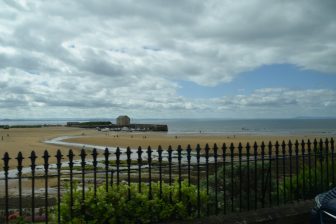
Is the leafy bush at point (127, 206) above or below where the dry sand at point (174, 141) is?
above

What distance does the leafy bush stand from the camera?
594 centimetres

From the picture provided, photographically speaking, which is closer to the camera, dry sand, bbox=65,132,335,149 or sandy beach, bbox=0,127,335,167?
sandy beach, bbox=0,127,335,167

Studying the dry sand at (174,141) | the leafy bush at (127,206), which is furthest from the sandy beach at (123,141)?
the leafy bush at (127,206)

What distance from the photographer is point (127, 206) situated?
6.06m

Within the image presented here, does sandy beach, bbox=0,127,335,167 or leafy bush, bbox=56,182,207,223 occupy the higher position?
leafy bush, bbox=56,182,207,223

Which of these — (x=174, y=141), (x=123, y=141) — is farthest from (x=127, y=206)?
(x=123, y=141)

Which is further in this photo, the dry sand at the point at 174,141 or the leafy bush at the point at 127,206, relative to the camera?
the dry sand at the point at 174,141

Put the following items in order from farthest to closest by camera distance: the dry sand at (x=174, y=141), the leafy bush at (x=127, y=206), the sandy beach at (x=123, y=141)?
the dry sand at (x=174, y=141)
the sandy beach at (x=123, y=141)
the leafy bush at (x=127, y=206)

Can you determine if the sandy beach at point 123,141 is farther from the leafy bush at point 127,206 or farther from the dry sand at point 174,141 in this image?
the leafy bush at point 127,206

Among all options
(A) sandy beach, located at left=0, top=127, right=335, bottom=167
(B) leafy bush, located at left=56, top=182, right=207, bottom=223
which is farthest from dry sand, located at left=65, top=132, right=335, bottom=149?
(B) leafy bush, located at left=56, top=182, right=207, bottom=223

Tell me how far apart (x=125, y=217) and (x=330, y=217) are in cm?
294

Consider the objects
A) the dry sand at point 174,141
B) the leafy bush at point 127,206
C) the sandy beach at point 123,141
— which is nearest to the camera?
the leafy bush at point 127,206

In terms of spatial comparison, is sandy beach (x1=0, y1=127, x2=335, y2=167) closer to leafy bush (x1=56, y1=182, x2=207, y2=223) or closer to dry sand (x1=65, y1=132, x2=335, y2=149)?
dry sand (x1=65, y1=132, x2=335, y2=149)

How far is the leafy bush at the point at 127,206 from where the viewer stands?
5.94m
